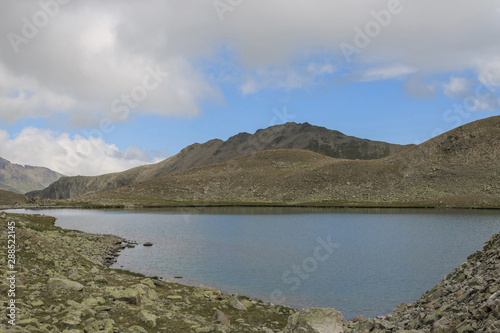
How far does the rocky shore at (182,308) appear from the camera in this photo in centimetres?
1353

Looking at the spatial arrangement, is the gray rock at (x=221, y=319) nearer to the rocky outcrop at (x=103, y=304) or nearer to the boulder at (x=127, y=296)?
the rocky outcrop at (x=103, y=304)

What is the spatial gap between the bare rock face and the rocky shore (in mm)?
46

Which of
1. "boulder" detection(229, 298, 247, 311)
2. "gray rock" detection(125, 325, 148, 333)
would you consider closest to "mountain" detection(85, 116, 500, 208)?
"boulder" detection(229, 298, 247, 311)

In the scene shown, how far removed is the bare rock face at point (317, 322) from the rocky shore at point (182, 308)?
46 mm

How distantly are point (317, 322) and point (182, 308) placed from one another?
8.54m

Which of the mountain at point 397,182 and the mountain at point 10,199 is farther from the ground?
the mountain at point 397,182

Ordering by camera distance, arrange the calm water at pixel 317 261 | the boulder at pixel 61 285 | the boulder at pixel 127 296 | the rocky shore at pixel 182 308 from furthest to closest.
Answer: the calm water at pixel 317 261, the boulder at pixel 127 296, the boulder at pixel 61 285, the rocky shore at pixel 182 308

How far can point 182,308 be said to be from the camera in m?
20.4

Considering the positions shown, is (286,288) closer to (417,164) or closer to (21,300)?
(21,300)

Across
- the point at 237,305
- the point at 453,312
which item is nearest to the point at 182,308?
the point at 237,305

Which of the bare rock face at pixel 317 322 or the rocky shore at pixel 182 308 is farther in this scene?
the bare rock face at pixel 317 322

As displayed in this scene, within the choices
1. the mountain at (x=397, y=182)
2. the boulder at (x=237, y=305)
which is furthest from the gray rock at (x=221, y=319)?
the mountain at (x=397, y=182)

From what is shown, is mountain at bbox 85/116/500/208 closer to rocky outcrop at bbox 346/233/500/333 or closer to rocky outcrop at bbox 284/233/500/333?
rocky outcrop at bbox 346/233/500/333

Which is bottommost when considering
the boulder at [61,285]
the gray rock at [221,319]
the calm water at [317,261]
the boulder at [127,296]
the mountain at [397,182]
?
the calm water at [317,261]
